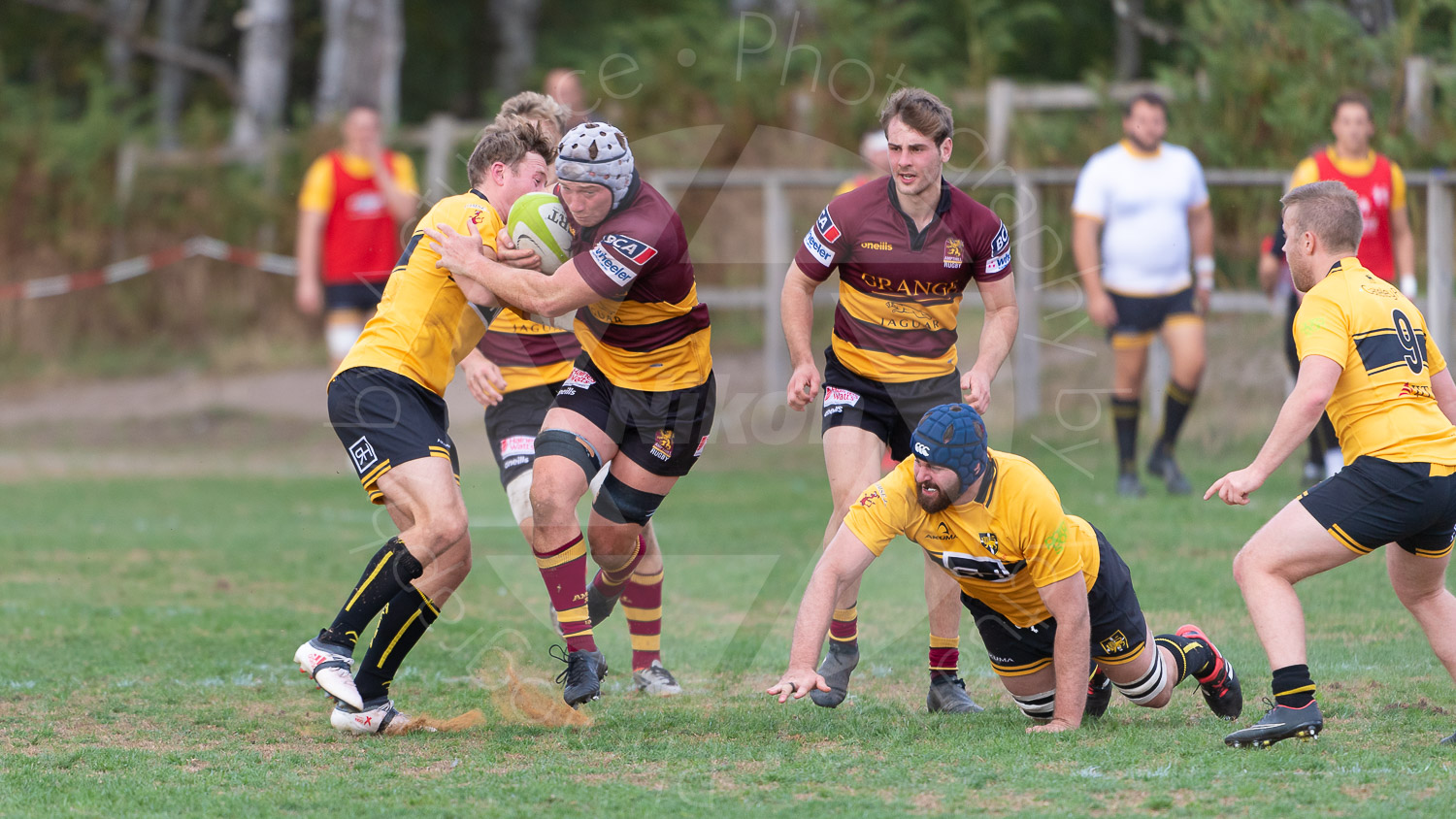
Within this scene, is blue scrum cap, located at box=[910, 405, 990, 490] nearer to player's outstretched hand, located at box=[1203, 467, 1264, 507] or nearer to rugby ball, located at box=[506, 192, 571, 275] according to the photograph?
player's outstretched hand, located at box=[1203, 467, 1264, 507]

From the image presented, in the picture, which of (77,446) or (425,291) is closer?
(425,291)

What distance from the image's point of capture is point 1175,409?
404 inches

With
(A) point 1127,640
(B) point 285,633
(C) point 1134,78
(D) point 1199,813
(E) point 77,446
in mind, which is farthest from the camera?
(C) point 1134,78

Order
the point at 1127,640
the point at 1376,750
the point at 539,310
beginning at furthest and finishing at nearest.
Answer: the point at 539,310 → the point at 1127,640 → the point at 1376,750

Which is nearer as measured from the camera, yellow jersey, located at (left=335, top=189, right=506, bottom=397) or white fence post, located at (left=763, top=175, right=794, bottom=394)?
yellow jersey, located at (left=335, top=189, right=506, bottom=397)

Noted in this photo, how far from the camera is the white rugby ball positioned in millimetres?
5641

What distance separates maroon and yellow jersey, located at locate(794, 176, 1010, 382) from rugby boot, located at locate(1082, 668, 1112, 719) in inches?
55.6

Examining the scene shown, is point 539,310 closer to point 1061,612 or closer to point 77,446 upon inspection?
point 1061,612

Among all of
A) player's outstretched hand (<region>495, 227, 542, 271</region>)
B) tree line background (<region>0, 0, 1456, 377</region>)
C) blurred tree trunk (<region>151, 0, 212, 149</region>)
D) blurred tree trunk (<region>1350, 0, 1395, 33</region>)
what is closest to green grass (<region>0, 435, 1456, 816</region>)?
player's outstretched hand (<region>495, 227, 542, 271</region>)

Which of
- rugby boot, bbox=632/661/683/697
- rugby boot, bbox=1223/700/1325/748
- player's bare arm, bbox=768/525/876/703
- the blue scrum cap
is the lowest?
rugby boot, bbox=632/661/683/697

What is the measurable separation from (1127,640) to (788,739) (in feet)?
3.84

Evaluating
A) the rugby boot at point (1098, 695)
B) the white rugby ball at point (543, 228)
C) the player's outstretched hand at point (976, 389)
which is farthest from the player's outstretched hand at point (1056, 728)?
the white rugby ball at point (543, 228)

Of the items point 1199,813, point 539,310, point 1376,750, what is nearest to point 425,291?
point 539,310

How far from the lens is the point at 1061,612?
16.1 ft
